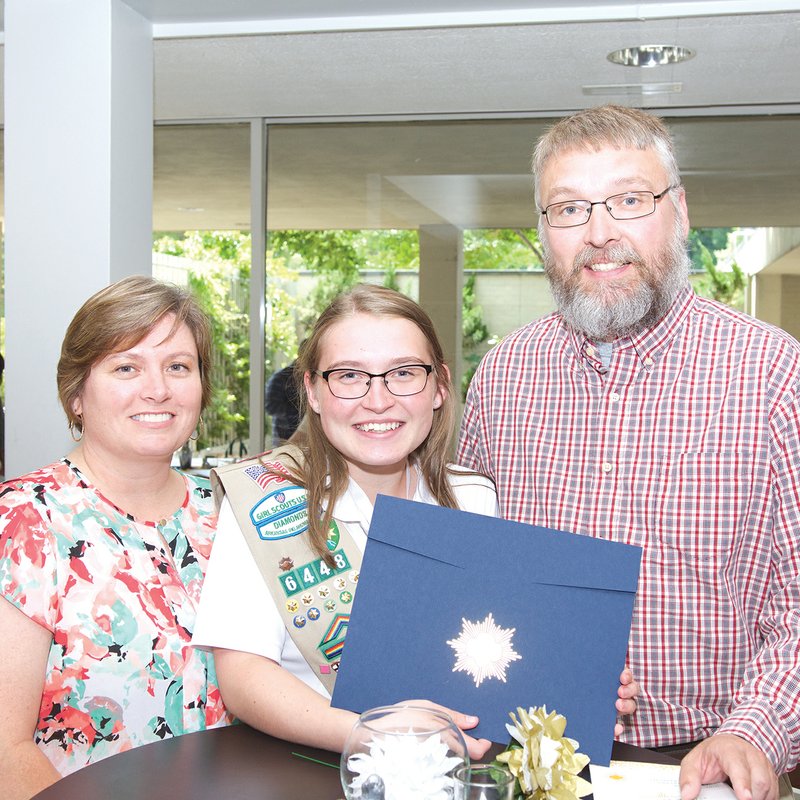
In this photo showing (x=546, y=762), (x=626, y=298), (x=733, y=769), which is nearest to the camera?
(x=546, y=762)

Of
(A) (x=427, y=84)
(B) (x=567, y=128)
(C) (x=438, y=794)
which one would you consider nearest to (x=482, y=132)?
(A) (x=427, y=84)

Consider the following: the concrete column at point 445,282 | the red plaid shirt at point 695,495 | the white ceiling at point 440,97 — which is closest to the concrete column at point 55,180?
the white ceiling at point 440,97

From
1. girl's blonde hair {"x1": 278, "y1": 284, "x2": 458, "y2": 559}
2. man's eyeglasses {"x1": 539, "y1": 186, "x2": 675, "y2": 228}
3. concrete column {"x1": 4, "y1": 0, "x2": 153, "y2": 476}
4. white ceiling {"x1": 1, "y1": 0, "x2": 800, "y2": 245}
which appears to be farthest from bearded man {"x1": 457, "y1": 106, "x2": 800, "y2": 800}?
concrete column {"x1": 4, "y1": 0, "x2": 153, "y2": 476}

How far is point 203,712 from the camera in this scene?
6.26ft

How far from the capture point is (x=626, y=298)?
1.92 metres

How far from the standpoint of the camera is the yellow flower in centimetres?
116

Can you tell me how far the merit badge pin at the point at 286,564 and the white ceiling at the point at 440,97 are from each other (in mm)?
3194

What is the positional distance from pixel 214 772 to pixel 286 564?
0.39m

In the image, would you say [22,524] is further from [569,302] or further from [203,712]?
[569,302]

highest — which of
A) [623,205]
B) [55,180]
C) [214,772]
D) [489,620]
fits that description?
[55,180]

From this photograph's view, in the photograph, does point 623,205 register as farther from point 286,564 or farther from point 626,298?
point 286,564

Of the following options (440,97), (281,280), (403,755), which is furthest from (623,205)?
(281,280)

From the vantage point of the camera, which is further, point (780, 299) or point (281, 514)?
point (780, 299)

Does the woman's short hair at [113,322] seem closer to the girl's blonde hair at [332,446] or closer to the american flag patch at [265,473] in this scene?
the girl's blonde hair at [332,446]
